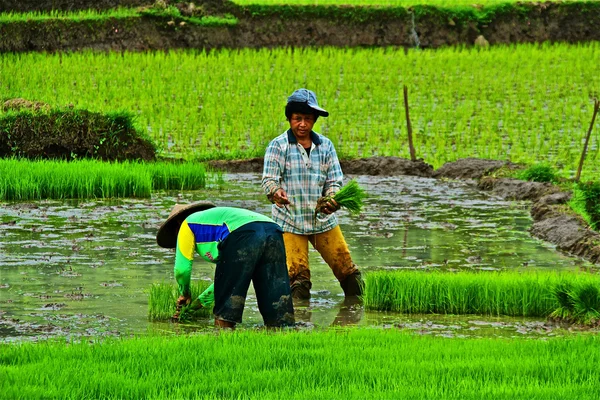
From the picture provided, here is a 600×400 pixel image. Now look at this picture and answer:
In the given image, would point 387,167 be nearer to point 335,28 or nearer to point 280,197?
point 280,197

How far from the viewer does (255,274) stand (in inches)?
256

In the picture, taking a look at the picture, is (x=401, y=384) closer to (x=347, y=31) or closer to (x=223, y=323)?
(x=223, y=323)

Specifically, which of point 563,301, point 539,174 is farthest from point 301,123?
point 539,174

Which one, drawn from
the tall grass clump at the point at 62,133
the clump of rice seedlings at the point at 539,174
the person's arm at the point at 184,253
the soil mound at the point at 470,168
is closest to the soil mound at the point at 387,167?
the soil mound at the point at 470,168

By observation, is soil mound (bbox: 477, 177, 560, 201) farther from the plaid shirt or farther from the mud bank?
the mud bank

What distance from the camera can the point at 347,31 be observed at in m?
25.9

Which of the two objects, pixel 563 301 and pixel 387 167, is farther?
pixel 387 167

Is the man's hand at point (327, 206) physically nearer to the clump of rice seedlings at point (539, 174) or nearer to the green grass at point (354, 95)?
the clump of rice seedlings at point (539, 174)

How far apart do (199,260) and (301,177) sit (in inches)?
70.2

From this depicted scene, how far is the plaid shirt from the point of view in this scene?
7.49 meters

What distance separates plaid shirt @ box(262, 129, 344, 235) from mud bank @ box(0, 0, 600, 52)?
1656 cm

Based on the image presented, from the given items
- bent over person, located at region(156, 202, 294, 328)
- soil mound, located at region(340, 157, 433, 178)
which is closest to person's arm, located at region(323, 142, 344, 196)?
bent over person, located at region(156, 202, 294, 328)

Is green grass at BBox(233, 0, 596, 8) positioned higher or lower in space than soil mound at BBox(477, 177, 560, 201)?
higher

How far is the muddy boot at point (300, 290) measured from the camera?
24.8 feet
